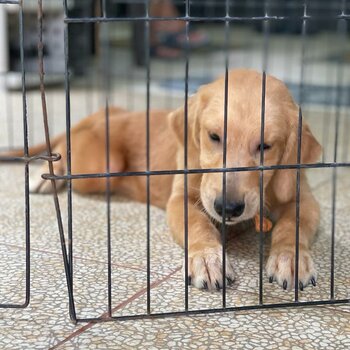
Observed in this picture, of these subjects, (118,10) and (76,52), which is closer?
(76,52)

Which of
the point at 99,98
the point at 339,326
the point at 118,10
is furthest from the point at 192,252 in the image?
the point at 118,10

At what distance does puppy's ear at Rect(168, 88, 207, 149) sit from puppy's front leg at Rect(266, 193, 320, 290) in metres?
0.35

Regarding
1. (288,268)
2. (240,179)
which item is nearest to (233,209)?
(240,179)

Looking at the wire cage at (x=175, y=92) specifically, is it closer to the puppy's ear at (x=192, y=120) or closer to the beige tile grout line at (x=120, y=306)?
the beige tile grout line at (x=120, y=306)

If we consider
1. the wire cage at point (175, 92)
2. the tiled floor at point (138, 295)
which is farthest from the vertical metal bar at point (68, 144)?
the tiled floor at point (138, 295)

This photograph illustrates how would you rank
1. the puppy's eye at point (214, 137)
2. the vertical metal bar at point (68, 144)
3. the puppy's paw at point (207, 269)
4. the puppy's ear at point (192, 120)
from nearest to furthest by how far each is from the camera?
1. the vertical metal bar at point (68, 144)
2. the puppy's paw at point (207, 269)
3. the puppy's eye at point (214, 137)
4. the puppy's ear at point (192, 120)

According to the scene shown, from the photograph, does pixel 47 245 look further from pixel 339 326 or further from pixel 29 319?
pixel 339 326

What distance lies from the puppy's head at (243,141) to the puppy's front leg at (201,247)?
6cm

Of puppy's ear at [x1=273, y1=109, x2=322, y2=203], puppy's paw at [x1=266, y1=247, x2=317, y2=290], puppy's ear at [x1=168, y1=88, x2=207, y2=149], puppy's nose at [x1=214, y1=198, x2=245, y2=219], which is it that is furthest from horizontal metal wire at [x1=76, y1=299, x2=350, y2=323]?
puppy's ear at [x1=168, y1=88, x2=207, y2=149]

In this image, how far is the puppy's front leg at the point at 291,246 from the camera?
176 centimetres

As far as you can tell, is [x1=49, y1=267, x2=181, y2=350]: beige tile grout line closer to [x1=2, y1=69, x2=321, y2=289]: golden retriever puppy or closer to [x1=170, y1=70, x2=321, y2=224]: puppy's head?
[x1=2, y1=69, x2=321, y2=289]: golden retriever puppy

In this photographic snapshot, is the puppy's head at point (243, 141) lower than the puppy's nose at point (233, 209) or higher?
higher

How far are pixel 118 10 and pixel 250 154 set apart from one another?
492 cm

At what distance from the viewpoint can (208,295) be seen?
1698mm
